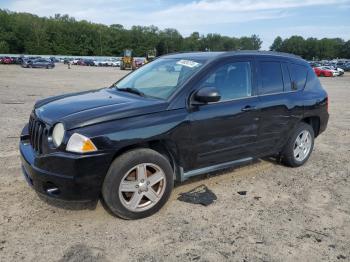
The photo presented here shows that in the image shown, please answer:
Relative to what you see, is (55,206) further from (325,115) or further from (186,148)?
(325,115)

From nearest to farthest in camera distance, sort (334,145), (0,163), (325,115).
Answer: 1. (0,163)
2. (325,115)
3. (334,145)

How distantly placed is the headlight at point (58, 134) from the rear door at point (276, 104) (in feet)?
8.71

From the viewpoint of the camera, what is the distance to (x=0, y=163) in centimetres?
580

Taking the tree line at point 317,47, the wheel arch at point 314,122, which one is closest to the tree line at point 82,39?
the tree line at point 317,47

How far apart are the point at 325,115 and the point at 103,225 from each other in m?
4.36

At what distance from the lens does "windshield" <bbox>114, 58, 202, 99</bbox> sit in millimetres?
4562

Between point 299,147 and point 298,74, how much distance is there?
3.85 ft

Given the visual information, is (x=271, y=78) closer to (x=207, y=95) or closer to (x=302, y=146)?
(x=302, y=146)

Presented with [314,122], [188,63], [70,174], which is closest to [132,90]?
[188,63]

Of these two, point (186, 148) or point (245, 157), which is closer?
point (186, 148)

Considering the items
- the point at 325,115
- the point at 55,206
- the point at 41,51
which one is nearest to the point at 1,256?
the point at 55,206

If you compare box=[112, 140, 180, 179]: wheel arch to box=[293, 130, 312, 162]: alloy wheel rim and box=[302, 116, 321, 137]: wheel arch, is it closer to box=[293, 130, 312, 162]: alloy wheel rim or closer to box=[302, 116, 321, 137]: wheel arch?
box=[293, 130, 312, 162]: alloy wheel rim

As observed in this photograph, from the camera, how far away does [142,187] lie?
4082mm

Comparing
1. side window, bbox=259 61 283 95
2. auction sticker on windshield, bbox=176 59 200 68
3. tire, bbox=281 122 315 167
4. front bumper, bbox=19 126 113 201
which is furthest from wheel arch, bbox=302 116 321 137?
front bumper, bbox=19 126 113 201
